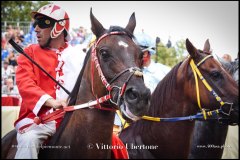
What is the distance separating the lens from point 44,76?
165 inches

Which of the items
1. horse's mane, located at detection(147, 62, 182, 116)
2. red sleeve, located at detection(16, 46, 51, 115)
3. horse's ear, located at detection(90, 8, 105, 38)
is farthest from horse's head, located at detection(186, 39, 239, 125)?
red sleeve, located at detection(16, 46, 51, 115)

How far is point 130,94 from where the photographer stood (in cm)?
319

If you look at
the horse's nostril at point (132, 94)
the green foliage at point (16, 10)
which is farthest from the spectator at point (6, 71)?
the horse's nostril at point (132, 94)

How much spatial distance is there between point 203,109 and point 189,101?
0.71 feet

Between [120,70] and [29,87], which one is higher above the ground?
[120,70]

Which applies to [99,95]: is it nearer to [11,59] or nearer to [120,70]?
[120,70]

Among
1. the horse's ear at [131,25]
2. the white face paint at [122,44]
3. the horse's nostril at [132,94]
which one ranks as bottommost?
the horse's nostril at [132,94]

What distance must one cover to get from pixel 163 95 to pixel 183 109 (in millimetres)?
340

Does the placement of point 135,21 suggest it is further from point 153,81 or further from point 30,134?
point 153,81

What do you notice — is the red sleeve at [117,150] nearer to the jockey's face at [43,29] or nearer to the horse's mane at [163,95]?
the horse's mane at [163,95]

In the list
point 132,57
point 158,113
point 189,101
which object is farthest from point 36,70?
point 189,101

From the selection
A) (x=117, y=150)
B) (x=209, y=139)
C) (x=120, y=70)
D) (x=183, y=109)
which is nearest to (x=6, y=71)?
(x=209, y=139)

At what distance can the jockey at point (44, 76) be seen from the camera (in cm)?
382

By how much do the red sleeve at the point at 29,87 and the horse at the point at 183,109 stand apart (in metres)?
1.49
